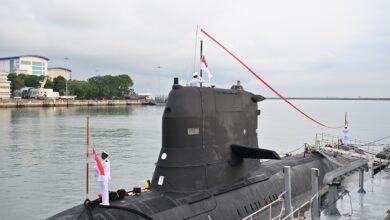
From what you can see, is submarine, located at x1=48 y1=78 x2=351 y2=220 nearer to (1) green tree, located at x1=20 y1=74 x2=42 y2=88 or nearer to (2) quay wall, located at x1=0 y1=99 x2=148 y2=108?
(2) quay wall, located at x1=0 y1=99 x2=148 y2=108

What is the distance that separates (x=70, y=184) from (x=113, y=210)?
661 inches

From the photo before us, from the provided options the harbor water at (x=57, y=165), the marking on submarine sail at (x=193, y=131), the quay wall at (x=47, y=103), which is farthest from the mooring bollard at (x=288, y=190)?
the quay wall at (x=47, y=103)

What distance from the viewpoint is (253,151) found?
39.6ft

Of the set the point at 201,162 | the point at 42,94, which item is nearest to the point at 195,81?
the point at 201,162

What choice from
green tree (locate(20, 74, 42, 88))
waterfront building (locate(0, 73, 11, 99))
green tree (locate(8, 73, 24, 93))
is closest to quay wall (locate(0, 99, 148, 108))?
waterfront building (locate(0, 73, 11, 99))

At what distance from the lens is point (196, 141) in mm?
11492

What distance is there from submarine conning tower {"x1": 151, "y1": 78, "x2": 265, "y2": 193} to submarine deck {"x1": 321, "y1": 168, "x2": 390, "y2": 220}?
9.92 ft

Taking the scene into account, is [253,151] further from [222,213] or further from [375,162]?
[375,162]

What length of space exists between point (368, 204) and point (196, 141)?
5.54 metres

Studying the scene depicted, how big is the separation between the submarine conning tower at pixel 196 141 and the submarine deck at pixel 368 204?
3023mm

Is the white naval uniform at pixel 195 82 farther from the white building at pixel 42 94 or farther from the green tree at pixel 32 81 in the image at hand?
the green tree at pixel 32 81

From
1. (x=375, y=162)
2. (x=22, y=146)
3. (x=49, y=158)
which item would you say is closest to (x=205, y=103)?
(x=375, y=162)

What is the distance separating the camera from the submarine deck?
1085 cm

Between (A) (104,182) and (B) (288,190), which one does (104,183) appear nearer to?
(A) (104,182)
